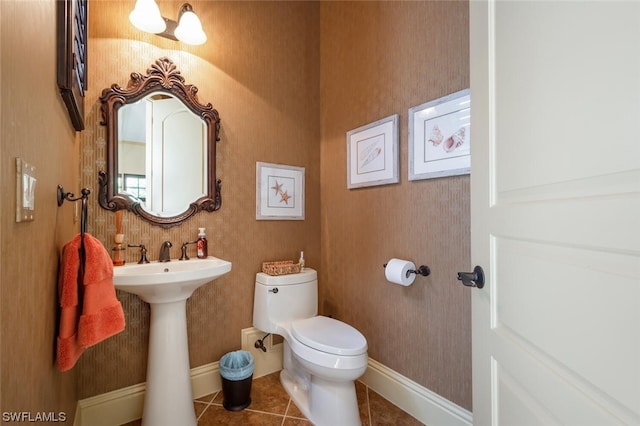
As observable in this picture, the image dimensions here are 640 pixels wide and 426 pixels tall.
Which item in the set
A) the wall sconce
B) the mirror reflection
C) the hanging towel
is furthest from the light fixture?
the hanging towel

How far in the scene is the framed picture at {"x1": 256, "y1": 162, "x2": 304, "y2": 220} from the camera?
2053 millimetres

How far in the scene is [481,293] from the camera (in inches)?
34.4

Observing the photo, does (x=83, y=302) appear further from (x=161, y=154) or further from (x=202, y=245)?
(x=161, y=154)

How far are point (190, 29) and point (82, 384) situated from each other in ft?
6.71

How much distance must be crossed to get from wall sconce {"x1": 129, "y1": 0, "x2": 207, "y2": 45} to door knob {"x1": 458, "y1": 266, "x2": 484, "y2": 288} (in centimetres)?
189

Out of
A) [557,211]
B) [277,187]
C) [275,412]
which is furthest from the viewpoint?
[277,187]

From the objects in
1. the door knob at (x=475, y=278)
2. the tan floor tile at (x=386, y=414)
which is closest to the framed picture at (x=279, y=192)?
the tan floor tile at (x=386, y=414)

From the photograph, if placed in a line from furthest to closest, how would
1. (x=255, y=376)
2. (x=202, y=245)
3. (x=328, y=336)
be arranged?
(x=255, y=376), (x=202, y=245), (x=328, y=336)

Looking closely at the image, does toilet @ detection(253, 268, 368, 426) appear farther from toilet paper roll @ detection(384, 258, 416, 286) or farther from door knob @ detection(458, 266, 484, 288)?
door knob @ detection(458, 266, 484, 288)

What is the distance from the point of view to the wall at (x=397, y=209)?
4.64 feet

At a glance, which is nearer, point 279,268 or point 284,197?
point 279,268

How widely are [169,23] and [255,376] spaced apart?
234cm

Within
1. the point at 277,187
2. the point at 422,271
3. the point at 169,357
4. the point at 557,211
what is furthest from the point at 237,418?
the point at 557,211

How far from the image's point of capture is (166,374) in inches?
56.7
